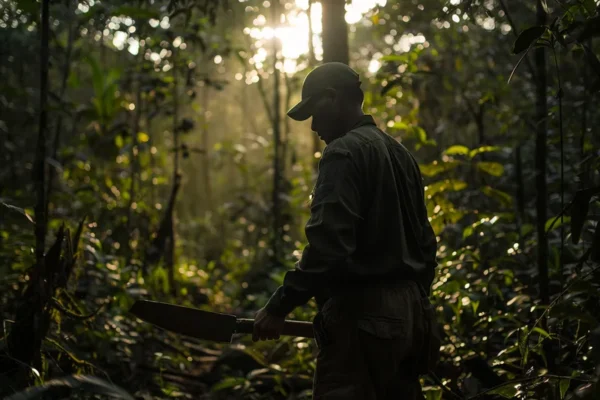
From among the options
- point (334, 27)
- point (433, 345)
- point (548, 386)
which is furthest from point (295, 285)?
point (334, 27)

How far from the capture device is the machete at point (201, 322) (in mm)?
3598

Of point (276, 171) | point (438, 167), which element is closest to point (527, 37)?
point (438, 167)

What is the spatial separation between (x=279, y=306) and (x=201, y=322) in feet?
1.82

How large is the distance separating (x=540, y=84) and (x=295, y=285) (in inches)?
103

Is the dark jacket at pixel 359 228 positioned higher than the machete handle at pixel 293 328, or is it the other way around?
the dark jacket at pixel 359 228

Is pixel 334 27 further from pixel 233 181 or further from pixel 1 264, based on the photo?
pixel 233 181

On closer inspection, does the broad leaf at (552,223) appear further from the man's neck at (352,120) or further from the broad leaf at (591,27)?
the man's neck at (352,120)

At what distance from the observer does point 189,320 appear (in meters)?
3.68

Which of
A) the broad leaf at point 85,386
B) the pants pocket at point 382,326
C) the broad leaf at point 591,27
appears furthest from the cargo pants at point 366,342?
the broad leaf at point 591,27

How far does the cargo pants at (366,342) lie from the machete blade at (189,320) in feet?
1.68

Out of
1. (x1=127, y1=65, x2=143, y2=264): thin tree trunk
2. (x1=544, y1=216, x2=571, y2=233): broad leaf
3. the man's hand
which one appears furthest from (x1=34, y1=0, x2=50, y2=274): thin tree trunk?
(x1=127, y1=65, x2=143, y2=264): thin tree trunk

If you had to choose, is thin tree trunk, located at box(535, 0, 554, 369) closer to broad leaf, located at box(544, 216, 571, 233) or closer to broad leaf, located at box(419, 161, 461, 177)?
broad leaf, located at box(544, 216, 571, 233)

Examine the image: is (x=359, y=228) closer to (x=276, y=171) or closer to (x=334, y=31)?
(x=334, y=31)

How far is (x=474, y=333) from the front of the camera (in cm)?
539
